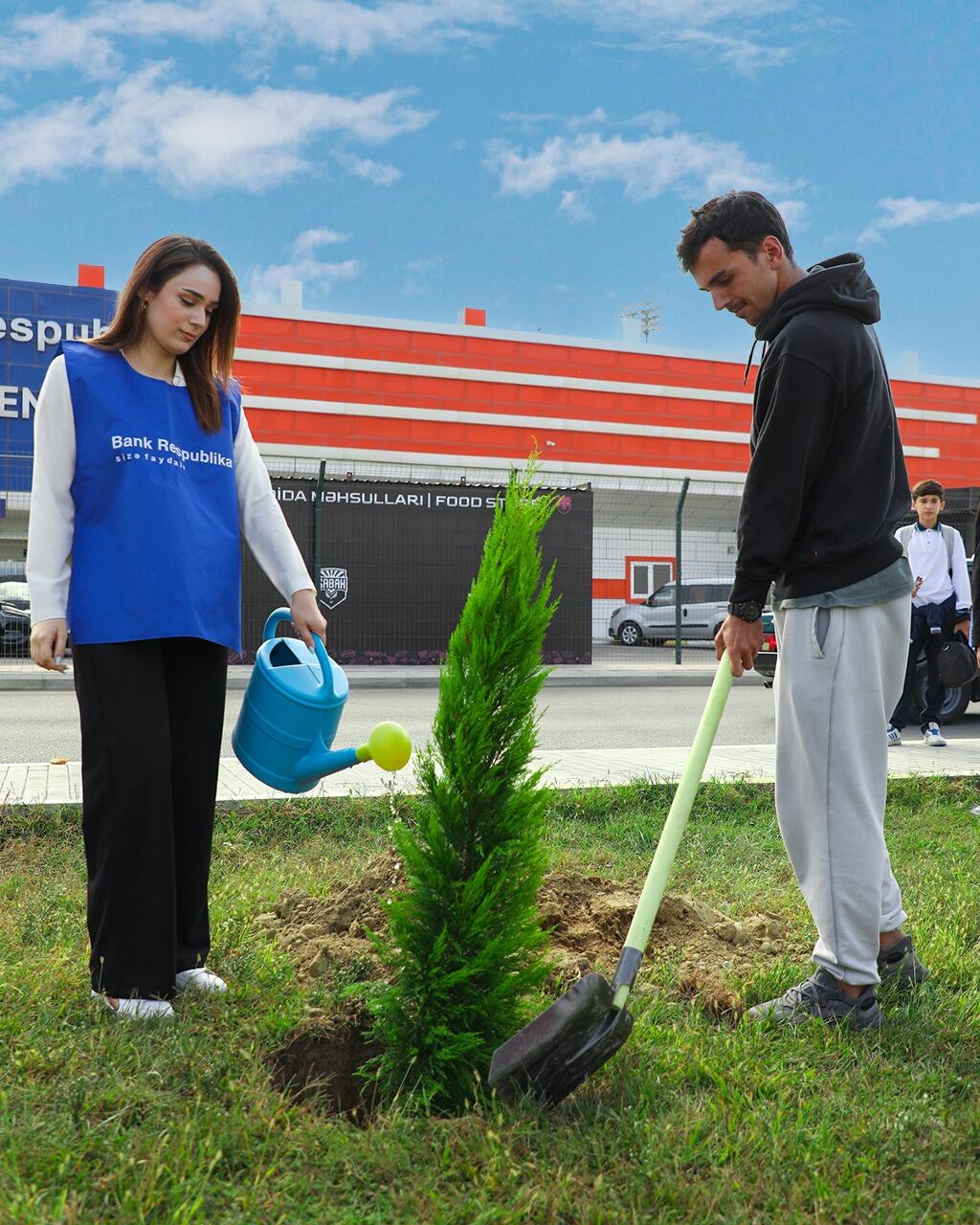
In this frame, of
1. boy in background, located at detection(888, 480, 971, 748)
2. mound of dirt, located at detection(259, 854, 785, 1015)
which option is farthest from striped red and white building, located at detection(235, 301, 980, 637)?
mound of dirt, located at detection(259, 854, 785, 1015)

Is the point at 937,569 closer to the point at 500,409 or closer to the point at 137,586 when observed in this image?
the point at 137,586

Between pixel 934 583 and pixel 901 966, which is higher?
pixel 934 583

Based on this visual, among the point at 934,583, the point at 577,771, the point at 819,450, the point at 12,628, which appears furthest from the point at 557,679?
the point at 819,450

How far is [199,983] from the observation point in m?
2.88

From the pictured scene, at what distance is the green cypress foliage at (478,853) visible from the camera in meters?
2.30

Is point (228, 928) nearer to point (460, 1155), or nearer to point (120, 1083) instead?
point (120, 1083)

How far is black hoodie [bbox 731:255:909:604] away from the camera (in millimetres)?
2660

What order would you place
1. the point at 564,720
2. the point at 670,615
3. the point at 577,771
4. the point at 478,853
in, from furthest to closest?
the point at 670,615
the point at 564,720
the point at 577,771
the point at 478,853

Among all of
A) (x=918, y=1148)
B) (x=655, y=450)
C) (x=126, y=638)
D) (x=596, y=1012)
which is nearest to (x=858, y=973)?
(x=918, y=1148)

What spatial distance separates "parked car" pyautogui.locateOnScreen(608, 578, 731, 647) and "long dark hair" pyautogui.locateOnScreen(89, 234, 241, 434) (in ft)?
63.0

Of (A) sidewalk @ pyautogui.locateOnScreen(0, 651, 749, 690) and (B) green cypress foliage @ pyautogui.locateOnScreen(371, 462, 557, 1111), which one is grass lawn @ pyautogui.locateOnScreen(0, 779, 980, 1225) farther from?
(A) sidewalk @ pyautogui.locateOnScreen(0, 651, 749, 690)

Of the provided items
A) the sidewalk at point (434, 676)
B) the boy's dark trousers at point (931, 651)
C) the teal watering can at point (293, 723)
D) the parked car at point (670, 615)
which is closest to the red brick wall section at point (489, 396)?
the parked car at point (670, 615)

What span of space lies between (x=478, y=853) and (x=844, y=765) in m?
0.97

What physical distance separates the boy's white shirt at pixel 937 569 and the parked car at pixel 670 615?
532 inches
